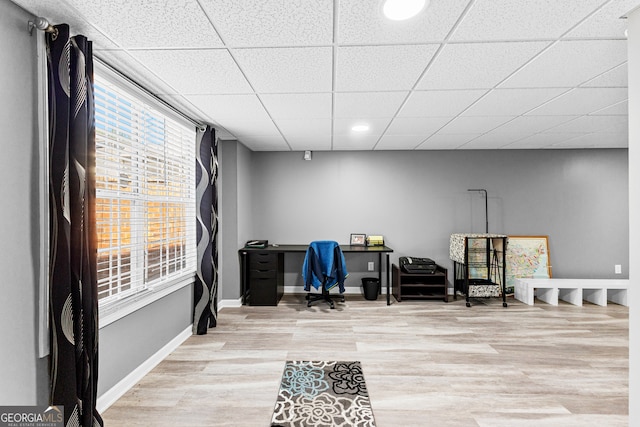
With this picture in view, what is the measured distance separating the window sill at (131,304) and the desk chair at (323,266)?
1.60 m

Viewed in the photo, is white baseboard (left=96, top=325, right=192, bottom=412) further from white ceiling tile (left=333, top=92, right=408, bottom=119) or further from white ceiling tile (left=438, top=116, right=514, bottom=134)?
white ceiling tile (left=438, top=116, right=514, bottom=134)

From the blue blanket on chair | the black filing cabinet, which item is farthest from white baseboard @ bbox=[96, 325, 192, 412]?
the blue blanket on chair

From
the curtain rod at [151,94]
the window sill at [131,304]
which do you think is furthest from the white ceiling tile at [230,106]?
the window sill at [131,304]

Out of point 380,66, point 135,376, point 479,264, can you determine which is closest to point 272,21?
point 380,66

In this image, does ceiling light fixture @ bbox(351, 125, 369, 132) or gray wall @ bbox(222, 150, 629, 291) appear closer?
ceiling light fixture @ bbox(351, 125, 369, 132)

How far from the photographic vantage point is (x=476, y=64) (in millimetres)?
2033

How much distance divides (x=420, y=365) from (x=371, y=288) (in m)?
1.96

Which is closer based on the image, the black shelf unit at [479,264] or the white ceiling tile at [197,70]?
the white ceiling tile at [197,70]

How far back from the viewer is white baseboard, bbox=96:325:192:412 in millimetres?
2107

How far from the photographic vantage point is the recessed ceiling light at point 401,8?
1.43 m

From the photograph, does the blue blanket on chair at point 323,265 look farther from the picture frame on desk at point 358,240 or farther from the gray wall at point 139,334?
the gray wall at point 139,334

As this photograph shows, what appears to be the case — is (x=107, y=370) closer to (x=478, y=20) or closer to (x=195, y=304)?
(x=195, y=304)

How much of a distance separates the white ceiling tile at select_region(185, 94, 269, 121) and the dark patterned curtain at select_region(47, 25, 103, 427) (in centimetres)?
97

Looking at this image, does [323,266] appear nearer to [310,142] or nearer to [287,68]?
[310,142]
